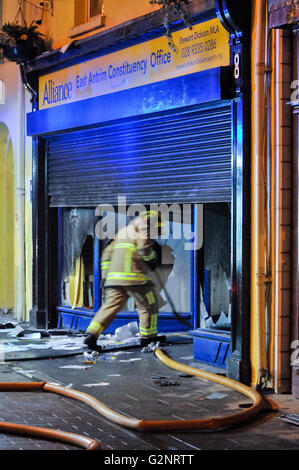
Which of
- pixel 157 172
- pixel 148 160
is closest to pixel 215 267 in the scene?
pixel 157 172

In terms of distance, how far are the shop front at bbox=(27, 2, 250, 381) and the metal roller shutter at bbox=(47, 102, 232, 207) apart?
0.02 metres

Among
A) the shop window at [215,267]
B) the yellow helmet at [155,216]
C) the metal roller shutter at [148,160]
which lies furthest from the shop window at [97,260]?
the metal roller shutter at [148,160]

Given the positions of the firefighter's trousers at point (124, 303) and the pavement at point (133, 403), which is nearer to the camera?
the pavement at point (133, 403)

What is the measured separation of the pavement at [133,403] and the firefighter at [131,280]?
1.25ft

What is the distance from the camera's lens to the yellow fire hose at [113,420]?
566cm

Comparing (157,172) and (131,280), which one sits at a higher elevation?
(157,172)

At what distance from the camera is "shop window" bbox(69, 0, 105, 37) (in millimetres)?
10828

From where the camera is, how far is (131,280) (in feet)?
32.7

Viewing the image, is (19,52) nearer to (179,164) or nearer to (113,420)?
(179,164)

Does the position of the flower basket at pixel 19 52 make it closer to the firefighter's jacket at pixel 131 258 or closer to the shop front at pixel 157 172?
the shop front at pixel 157 172

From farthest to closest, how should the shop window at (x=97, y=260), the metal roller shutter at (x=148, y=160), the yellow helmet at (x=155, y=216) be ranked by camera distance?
1. the shop window at (x=97, y=260)
2. the yellow helmet at (x=155, y=216)
3. the metal roller shutter at (x=148, y=160)

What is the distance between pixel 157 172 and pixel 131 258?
1276 millimetres

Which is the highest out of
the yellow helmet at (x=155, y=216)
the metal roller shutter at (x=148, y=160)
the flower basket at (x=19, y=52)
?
the flower basket at (x=19, y=52)

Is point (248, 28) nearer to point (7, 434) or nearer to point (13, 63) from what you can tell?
point (7, 434)
